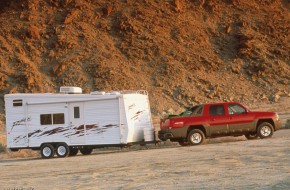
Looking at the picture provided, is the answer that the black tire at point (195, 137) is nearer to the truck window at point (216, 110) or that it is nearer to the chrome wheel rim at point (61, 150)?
the truck window at point (216, 110)

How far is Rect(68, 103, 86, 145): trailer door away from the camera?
76.2ft

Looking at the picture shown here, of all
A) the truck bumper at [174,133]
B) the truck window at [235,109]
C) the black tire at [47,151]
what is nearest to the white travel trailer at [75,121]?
the black tire at [47,151]

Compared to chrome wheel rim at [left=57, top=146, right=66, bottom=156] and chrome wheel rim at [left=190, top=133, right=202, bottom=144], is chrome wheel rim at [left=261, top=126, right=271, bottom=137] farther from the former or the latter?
chrome wheel rim at [left=57, top=146, right=66, bottom=156]

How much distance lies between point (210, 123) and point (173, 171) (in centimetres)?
889

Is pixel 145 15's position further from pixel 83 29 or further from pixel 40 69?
pixel 40 69

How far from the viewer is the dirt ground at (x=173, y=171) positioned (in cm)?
1304

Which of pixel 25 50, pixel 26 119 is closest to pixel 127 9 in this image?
pixel 25 50

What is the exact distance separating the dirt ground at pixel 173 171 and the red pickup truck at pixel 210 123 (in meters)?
2.32

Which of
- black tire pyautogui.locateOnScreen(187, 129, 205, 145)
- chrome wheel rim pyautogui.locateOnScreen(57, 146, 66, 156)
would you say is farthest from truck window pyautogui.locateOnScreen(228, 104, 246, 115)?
chrome wheel rim pyautogui.locateOnScreen(57, 146, 66, 156)

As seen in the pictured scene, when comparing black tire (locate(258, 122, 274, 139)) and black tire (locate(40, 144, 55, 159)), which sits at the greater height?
black tire (locate(258, 122, 274, 139))

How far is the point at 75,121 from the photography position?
917 inches

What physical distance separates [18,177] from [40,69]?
3497 centimetres

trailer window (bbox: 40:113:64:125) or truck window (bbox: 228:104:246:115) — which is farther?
truck window (bbox: 228:104:246:115)

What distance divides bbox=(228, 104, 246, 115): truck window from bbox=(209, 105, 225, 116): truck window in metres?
0.30
